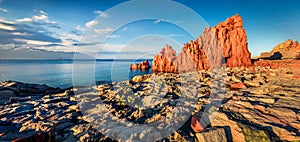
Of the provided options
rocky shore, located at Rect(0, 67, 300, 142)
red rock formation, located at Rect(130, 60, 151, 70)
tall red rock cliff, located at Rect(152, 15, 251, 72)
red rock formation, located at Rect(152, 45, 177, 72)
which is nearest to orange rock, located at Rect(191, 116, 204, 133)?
rocky shore, located at Rect(0, 67, 300, 142)

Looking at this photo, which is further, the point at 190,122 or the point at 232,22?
the point at 232,22

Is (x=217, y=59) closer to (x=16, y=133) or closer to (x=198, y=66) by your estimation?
(x=198, y=66)

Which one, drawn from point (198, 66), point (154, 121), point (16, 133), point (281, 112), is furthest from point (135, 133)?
point (198, 66)

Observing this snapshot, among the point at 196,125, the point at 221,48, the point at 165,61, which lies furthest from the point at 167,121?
the point at 165,61

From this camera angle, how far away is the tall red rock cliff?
35688 mm

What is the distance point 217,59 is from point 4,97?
40.6 m

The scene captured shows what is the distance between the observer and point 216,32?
1494 inches

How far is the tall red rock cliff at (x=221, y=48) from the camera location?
35688 millimetres

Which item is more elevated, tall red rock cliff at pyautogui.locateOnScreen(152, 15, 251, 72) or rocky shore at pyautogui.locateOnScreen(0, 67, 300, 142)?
tall red rock cliff at pyautogui.locateOnScreen(152, 15, 251, 72)

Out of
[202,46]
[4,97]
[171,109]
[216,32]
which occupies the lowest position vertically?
[4,97]

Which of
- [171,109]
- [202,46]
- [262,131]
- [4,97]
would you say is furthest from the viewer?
[202,46]

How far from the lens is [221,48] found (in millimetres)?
37062

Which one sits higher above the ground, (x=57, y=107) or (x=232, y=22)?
(x=232, y=22)

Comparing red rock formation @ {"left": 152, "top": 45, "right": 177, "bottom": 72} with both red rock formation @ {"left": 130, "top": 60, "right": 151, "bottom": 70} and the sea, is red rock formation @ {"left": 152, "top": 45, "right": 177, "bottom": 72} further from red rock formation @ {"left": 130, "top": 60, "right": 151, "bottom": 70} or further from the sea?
red rock formation @ {"left": 130, "top": 60, "right": 151, "bottom": 70}
